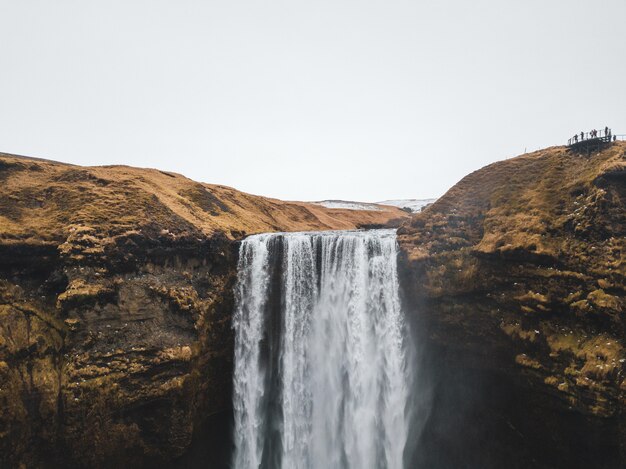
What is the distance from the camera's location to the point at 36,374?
15.2 m

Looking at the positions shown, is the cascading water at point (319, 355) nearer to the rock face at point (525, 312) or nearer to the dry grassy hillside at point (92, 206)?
the rock face at point (525, 312)

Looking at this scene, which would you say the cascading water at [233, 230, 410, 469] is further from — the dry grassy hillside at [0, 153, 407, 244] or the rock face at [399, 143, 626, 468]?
the dry grassy hillside at [0, 153, 407, 244]

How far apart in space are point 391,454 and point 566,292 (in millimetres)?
12612

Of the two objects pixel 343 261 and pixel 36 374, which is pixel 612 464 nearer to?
pixel 343 261

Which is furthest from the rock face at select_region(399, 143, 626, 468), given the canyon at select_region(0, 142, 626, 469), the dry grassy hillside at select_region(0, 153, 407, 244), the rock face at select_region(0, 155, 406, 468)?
the dry grassy hillside at select_region(0, 153, 407, 244)

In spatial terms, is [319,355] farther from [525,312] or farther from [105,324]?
[105,324]

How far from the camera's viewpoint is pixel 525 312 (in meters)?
16.2

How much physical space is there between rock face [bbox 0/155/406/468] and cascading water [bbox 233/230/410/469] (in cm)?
167

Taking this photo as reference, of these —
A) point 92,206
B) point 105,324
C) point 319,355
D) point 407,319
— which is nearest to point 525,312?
point 407,319

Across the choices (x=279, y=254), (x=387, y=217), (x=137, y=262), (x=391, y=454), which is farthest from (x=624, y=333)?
(x=387, y=217)

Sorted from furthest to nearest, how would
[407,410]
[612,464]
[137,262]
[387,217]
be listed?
[387,217], [407,410], [137,262], [612,464]

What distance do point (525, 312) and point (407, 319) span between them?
6.31 m

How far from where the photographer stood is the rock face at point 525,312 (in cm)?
1408

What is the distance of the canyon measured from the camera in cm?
1472
